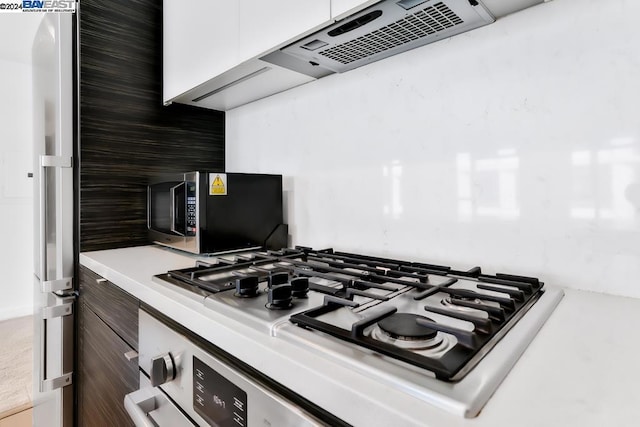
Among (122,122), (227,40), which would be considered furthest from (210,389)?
(122,122)

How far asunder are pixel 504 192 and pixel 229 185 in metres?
0.84

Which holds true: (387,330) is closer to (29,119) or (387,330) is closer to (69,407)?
(69,407)

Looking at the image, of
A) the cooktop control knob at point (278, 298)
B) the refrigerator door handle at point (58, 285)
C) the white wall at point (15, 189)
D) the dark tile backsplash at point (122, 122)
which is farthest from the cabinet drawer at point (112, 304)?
the white wall at point (15, 189)

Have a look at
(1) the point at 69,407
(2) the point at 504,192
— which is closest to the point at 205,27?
(2) the point at 504,192

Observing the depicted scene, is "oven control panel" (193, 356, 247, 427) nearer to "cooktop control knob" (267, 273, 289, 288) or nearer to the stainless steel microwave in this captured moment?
"cooktop control knob" (267, 273, 289, 288)

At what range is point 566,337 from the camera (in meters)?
0.49

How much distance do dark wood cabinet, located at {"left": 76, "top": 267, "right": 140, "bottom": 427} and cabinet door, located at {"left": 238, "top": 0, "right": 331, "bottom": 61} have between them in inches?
29.3

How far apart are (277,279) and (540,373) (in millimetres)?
418

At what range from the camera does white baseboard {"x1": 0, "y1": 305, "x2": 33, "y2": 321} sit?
304cm

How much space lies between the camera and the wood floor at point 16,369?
5.91 ft

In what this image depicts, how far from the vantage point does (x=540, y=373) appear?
384 millimetres

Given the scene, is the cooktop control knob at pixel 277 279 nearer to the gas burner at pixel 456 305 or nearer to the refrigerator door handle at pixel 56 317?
the gas burner at pixel 456 305

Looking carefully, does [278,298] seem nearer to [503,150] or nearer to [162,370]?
[162,370]

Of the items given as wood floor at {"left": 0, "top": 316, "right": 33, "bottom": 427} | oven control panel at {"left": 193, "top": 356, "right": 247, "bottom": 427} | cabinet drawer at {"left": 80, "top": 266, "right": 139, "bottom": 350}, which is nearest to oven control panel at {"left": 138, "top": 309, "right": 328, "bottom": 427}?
oven control panel at {"left": 193, "top": 356, "right": 247, "bottom": 427}
